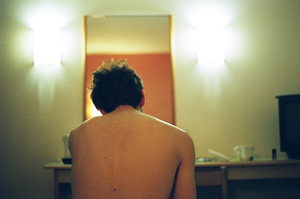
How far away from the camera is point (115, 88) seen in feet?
3.44

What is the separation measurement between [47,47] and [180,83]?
4.22 feet


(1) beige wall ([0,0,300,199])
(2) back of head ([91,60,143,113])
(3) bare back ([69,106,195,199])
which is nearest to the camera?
(3) bare back ([69,106,195,199])

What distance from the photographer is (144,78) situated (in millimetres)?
2367

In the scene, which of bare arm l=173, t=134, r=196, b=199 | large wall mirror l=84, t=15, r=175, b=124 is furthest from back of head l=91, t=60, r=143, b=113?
large wall mirror l=84, t=15, r=175, b=124

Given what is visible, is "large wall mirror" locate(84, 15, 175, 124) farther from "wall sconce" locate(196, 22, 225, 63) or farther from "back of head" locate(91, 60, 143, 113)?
"back of head" locate(91, 60, 143, 113)

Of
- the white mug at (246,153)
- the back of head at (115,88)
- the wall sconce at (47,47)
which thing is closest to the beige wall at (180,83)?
the wall sconce at (47,47)

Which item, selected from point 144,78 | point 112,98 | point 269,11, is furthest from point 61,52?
point 269,11

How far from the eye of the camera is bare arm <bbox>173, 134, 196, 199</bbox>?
0.98m

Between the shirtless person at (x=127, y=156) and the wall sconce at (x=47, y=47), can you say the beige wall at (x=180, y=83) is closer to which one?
the wall sconce at (x=47, y=47)

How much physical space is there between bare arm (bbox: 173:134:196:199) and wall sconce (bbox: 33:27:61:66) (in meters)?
1.80

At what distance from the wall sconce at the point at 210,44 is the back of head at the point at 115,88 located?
1.47 m

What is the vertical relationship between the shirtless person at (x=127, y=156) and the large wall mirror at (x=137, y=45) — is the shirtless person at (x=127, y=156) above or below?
below

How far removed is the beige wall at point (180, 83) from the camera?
7.66ft

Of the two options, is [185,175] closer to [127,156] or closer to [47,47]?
[127,156]
